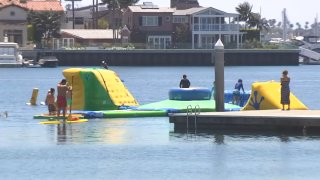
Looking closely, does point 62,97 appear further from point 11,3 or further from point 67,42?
point 11,3

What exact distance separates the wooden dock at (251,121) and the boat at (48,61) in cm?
10452

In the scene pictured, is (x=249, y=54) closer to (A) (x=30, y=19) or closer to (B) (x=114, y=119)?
(A) (x=30, y=19)

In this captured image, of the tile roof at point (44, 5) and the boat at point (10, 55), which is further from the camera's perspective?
the tile roof at point (44, 5)

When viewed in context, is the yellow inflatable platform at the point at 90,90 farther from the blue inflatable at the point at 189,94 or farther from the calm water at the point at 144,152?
the blue inflatable at the point at 189,94

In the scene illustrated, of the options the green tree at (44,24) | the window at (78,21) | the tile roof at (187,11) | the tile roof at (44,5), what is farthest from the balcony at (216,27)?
the window at (78,21)

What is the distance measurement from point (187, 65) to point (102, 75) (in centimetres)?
10333

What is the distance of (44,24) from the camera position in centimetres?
15700

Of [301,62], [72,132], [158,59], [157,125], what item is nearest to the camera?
[72,132]

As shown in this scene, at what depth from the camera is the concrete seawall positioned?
150875mm

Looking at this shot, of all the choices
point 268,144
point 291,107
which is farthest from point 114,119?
point 268,144

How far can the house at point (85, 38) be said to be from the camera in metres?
157

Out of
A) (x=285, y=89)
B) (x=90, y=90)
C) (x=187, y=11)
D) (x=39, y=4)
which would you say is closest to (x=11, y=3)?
(x=39, y=4)

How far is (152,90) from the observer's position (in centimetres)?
8544

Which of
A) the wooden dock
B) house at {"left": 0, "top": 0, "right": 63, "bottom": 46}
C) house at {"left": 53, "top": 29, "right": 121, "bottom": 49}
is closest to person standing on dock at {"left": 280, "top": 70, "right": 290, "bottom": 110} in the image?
the wooden dock
